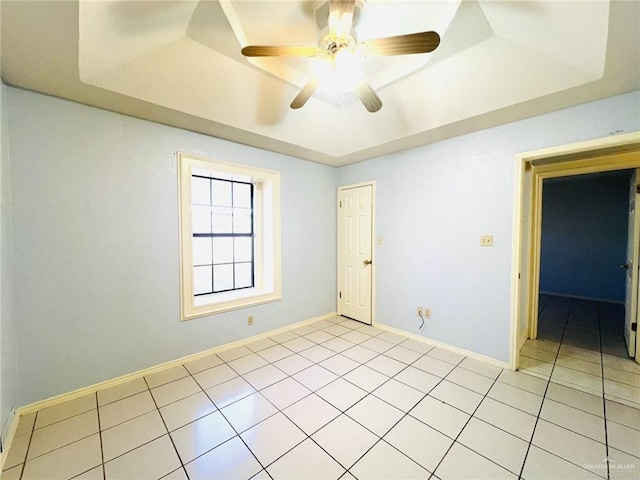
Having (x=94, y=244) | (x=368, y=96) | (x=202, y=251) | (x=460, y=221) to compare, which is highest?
(x=368, y=96)

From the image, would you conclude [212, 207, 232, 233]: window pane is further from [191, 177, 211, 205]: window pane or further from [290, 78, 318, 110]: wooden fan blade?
[290, 78, 318, 110]: wooden fan blade

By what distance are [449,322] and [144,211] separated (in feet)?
11.1

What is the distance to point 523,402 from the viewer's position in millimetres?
1943

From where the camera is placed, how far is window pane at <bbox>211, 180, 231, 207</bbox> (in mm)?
Answer: 3170

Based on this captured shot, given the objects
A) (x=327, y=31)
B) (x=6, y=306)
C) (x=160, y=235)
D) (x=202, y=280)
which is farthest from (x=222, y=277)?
(x=327, y=31)

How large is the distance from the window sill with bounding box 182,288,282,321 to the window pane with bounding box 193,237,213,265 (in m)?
0.43

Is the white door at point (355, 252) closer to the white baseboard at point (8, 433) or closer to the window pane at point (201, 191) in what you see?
the window pane at point (201, 191)

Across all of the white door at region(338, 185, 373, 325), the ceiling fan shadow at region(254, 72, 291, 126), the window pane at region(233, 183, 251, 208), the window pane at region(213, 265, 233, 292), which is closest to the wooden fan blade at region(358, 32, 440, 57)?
the ceiling fan shadow at region(254, 72, 291, 126)

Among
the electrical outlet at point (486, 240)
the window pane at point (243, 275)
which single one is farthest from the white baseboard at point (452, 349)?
the window pane at point (243, 275)

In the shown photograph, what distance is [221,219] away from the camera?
3.22 metres

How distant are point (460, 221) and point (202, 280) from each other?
3.12m

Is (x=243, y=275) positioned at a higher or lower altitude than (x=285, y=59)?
lower

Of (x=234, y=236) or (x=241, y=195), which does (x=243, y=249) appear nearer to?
(x=234, y=236)

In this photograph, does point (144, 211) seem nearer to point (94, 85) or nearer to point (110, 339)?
point (94, 85)
